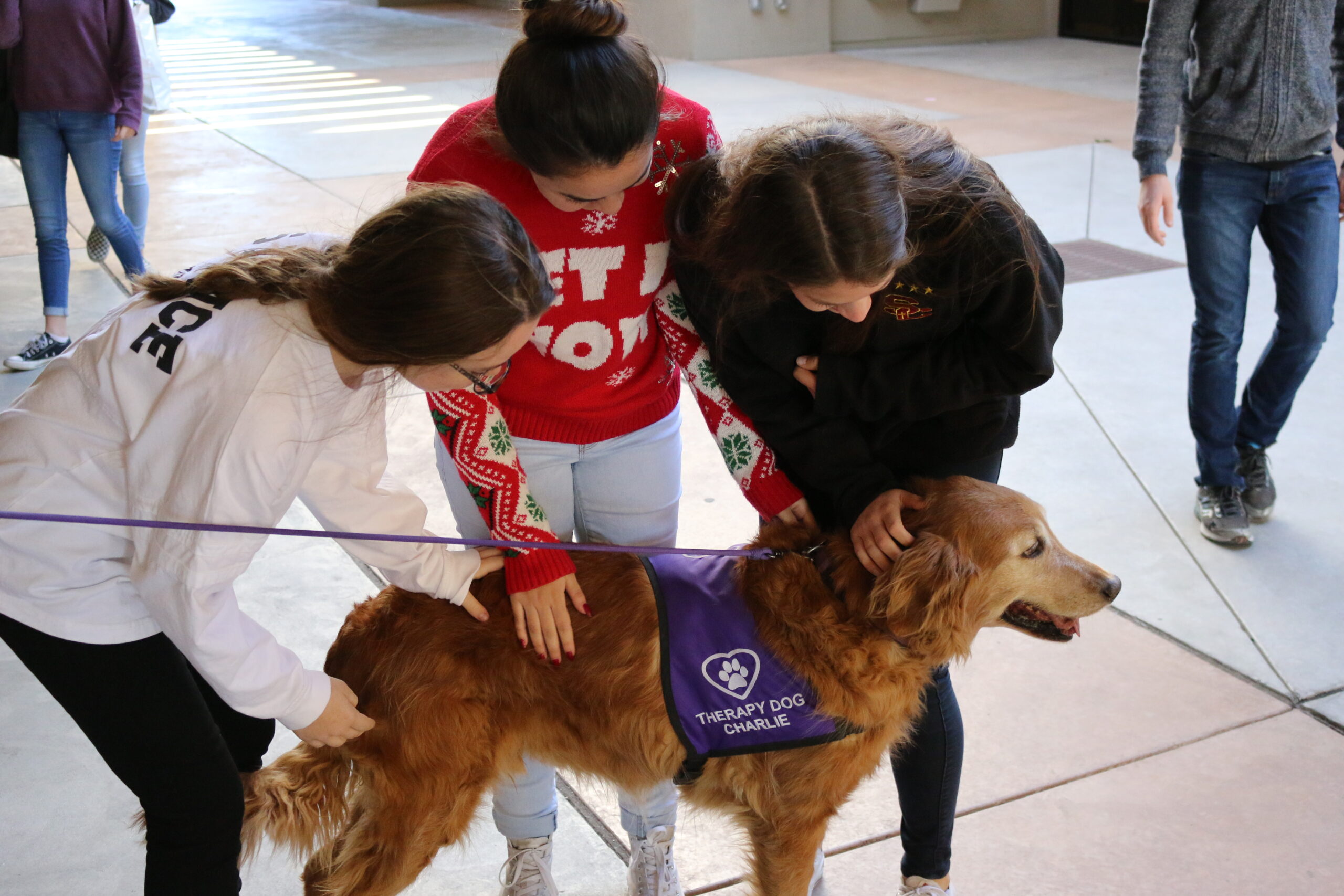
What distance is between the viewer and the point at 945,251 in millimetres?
1988

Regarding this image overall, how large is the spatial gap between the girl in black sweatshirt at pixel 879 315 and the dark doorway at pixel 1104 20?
48.5 feet

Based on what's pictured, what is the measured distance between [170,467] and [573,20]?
98cm

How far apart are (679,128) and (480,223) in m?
0.62

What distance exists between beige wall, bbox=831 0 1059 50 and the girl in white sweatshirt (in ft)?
52.3

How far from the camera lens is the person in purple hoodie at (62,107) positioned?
5.27 metres

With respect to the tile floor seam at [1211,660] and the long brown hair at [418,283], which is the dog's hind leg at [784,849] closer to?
the long brown hair at [418,283]

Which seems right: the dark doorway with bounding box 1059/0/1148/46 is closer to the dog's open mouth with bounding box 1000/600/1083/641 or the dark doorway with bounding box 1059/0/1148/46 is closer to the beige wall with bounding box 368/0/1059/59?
the beige wall with bounding box 368/0/1059/59

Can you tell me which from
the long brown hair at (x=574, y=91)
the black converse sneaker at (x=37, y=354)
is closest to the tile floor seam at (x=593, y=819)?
the long brown hair at (x=574, y=91)

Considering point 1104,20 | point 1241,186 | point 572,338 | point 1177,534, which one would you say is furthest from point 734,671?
point 1104,20

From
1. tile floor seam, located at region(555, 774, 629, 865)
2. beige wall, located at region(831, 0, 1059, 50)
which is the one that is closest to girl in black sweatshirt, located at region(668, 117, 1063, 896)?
tile floor seam, located at region(555, 774, 629, 865)

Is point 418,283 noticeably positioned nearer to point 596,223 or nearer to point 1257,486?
point 596,223

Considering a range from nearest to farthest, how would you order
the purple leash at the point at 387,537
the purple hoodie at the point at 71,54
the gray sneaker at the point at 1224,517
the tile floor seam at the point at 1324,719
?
the purple leash at the point at 387,537 → the tile floor seam at the point at 1324,719 → the gray sneaker at the point at 1224,517 → the purple hoodie at the point at 71,54

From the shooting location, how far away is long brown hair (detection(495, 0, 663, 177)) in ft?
5.94

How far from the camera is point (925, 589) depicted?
6.82ft
